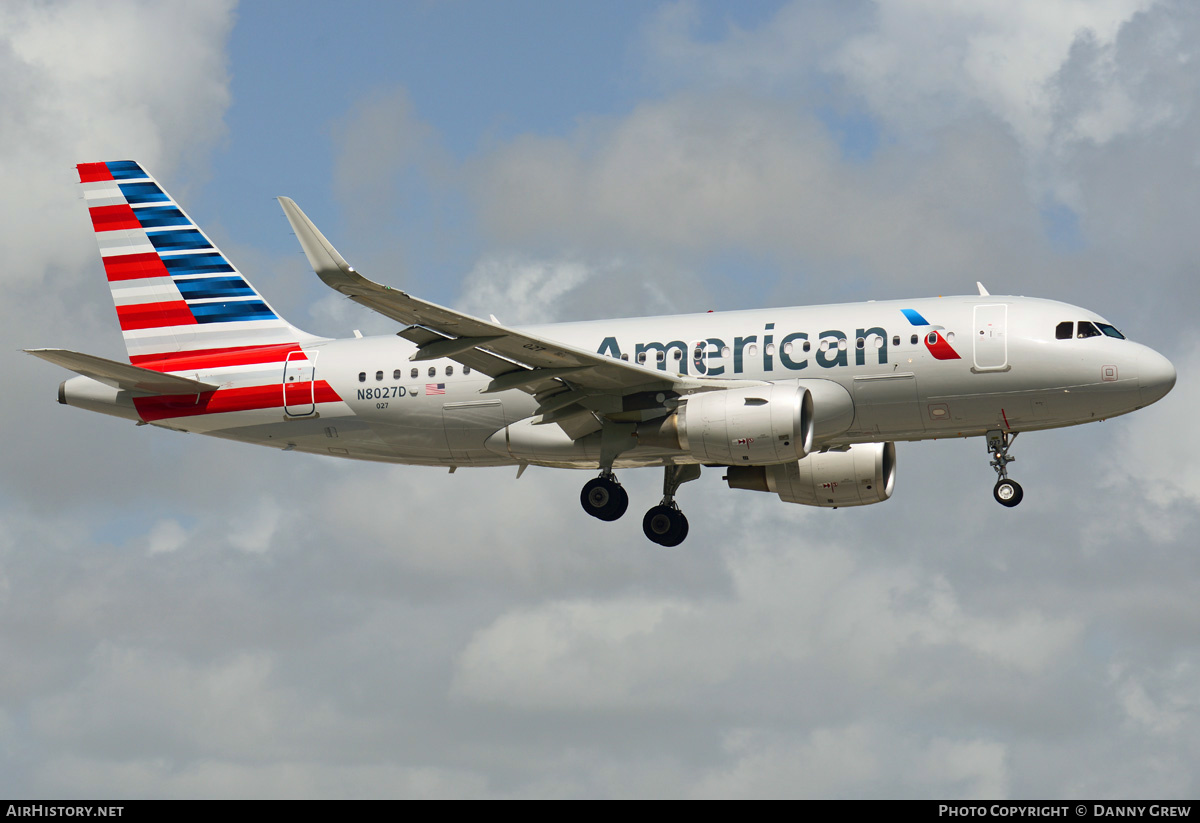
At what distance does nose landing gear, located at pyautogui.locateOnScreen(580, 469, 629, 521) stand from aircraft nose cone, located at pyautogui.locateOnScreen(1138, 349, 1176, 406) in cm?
1236

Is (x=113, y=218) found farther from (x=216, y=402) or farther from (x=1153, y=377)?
(x=1153, y=377)

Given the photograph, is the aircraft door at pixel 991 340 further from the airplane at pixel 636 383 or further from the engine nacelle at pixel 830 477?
the engine nacelle at pixel 830 477

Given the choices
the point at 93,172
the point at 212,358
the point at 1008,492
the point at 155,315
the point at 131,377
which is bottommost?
the point at 1008,492

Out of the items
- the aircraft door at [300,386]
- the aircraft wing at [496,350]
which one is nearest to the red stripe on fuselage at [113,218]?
the aircraft door at [300,386]

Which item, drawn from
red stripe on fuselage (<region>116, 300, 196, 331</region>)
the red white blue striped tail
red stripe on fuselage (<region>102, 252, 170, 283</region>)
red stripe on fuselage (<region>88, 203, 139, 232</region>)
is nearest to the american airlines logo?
the red white blue striped tail

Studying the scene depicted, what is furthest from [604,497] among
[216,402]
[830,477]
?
[216,402]

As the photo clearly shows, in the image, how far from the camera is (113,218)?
44719 mm

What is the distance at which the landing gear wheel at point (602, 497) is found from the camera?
1490 inches

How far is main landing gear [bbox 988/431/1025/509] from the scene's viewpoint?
120ft

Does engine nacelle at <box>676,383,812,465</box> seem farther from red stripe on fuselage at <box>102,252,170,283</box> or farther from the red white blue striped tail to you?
red stripe on fuselage at <box>102,252,170,283</box>

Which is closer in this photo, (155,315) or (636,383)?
(636,383)

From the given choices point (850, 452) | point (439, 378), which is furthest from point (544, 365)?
point (850, 452)

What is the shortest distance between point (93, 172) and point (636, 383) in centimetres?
1915
